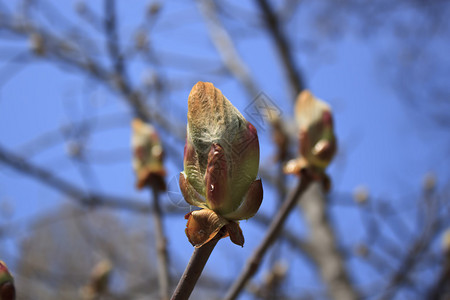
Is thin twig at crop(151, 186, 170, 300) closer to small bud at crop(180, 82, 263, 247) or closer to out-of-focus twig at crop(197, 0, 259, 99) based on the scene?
small bud at crop(180, 82, 263, 247)

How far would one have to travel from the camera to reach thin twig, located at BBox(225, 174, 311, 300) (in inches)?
20.6

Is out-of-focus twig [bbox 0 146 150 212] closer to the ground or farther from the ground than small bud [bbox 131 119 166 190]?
farther from the ground

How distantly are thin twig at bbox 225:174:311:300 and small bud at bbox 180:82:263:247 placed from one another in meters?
0.23

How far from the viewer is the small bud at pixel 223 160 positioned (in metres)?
0.30

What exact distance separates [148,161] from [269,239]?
267mm

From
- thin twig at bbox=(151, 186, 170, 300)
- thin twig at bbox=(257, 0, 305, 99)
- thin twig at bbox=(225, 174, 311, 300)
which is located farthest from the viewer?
thin twig at bbox=(257, 0, 305, 99)

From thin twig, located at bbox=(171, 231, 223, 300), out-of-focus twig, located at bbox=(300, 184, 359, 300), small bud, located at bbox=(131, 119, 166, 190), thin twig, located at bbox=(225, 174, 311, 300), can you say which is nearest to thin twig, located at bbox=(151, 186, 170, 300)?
small bud, located at bbox=(131, 119, 166, 190)

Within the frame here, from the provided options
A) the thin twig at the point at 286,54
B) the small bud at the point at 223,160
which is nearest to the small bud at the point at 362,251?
the thin twig at the point at 286,54

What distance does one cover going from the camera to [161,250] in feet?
2.19

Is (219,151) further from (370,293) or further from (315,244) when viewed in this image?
(315,244)

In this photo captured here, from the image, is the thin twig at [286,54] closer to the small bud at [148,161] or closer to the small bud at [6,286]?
the small bud at [148,161]

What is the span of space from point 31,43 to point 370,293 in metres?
2.03

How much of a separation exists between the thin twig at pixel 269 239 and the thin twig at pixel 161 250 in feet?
0.47

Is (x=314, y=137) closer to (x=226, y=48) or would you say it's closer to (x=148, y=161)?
(x=148, y=161)
